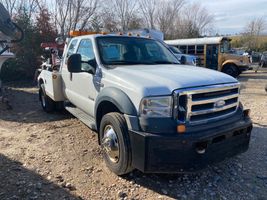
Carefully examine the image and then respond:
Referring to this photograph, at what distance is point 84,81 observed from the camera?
4996 millimetres

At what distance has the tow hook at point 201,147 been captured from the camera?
130 inches

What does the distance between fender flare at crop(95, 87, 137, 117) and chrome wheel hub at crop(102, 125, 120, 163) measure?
37 cm

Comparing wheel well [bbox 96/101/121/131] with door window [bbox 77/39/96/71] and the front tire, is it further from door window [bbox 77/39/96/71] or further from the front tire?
the front tire

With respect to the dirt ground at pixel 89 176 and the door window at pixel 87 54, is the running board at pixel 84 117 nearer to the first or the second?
the dirt ground at pixel 89 176

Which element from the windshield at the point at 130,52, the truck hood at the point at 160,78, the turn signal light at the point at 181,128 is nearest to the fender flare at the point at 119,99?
the truck hood at the point at 160,78

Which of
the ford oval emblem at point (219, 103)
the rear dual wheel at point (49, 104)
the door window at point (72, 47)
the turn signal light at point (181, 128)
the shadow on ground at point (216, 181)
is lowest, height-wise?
the shadow on ground at point (216, 181)

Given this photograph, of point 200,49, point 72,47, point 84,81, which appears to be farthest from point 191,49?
point 84,81

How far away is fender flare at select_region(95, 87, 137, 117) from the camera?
3522mm

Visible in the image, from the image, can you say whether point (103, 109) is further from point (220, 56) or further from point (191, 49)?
point (191, 49)

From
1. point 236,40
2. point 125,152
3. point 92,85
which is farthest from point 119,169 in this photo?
point 236,40

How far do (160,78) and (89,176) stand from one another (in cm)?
166

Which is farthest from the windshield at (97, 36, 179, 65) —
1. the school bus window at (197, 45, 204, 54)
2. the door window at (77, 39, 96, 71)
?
the school bus window at (197, 45, 204, 54)

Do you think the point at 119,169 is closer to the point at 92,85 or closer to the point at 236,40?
the point at 92,85

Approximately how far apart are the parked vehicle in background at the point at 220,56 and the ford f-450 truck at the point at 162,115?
47.8 feet
